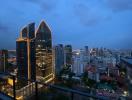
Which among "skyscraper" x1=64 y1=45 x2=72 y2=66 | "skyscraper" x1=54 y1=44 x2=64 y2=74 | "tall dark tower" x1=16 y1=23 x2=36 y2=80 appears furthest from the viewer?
"skyscraper" x1=64 y1=45 x2=72 y2=66

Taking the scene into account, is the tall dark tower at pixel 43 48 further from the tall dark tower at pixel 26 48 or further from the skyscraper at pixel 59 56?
the tall dark tower at pixel 26 48

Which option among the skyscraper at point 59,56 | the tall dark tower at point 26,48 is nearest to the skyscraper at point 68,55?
the skyscraper at point 59,56

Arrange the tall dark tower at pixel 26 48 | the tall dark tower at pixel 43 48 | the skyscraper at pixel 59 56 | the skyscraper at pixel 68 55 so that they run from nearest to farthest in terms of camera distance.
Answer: the tall dark tower at pixel 26 48 → the tall dark tower at pixel 43 48 → the skyscraper at pixel 59 56 → the skyscraper at pixel 68 55

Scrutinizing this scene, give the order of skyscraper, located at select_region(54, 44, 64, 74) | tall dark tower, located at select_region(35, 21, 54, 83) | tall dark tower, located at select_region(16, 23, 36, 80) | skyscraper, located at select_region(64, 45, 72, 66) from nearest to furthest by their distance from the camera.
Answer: tall dark tower, located at select_region(16, 23, 36, 80) < tall dark tower, located at select_region(35, 21, 54, 83) < skyscraper, located at select_region(54, 44, 64, 74) < skyscraper, located at select_region(64, 45, 72, 66)

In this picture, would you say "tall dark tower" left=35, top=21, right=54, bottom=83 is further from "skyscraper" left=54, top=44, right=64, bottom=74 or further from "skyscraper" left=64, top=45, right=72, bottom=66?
"skyscraper" left=64, top=45, right=72, bottom=66

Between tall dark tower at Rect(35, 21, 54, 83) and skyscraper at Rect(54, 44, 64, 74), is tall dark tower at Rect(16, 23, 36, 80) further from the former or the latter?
skyscraper at Rect(54, 44, 64, 74)

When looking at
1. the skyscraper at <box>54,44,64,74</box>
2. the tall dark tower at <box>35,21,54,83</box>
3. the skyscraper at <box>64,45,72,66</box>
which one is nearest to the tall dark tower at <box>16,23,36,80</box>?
the tall dark tower at <box>35,21,54,83</box>

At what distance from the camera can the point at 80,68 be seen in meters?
44.6

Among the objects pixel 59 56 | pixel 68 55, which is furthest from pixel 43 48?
pixel 68 55

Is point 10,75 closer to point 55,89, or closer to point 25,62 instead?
point 55,89

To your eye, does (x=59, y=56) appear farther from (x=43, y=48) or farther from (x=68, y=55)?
(x=68, y=55)

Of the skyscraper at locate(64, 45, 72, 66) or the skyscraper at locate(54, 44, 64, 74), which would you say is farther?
the skyscraper at locate(64, 45, 72, 66)

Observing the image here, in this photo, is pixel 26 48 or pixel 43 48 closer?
pixel 26 48

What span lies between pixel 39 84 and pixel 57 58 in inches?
1839
